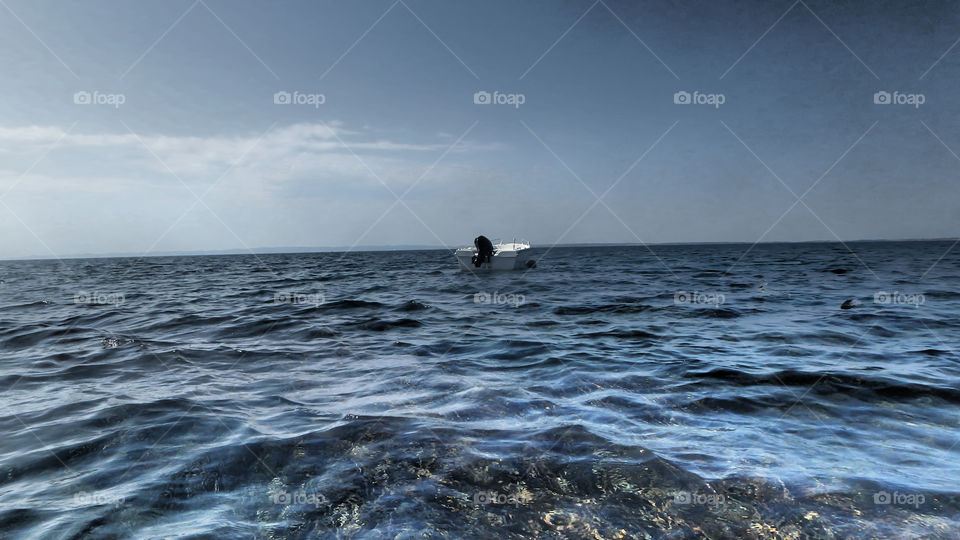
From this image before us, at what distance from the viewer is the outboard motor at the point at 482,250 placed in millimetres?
32344

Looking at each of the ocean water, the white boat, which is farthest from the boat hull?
the ocean water

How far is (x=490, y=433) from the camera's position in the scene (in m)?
5.55

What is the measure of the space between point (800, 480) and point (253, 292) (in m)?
26.6

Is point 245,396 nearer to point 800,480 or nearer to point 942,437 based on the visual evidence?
point 800,480

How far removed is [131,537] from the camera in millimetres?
3594

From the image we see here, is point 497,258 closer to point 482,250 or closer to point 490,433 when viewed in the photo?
point 482,250

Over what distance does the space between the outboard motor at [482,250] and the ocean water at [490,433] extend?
19.6m

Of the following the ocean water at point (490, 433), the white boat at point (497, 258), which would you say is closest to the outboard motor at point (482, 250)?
the white boat at point (497, 258)

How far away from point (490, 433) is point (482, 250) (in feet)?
88.9

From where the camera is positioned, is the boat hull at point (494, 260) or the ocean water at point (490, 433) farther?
the boat hull at point (494, 260)

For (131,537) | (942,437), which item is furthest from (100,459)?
(942,437)

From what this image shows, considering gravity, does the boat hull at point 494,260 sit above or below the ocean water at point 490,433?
above

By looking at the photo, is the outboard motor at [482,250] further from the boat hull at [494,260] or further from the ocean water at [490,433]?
the ocean water at [490,433]

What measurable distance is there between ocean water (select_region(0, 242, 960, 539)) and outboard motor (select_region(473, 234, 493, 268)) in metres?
19.6
